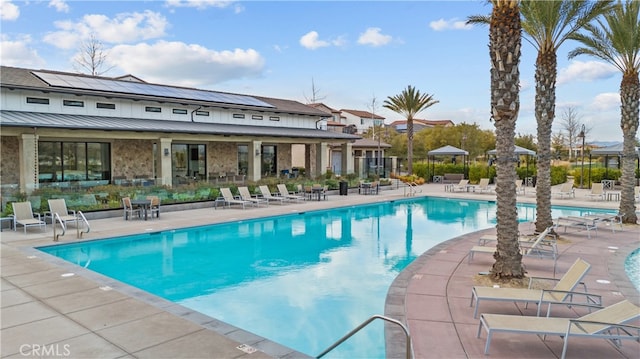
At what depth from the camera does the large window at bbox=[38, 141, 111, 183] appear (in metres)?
20.5

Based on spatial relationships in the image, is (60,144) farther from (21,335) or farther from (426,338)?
(426,338)

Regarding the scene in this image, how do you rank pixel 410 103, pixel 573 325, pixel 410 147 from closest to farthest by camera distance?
pixel 573 325 → pixel 410 147 → pixel 410 103

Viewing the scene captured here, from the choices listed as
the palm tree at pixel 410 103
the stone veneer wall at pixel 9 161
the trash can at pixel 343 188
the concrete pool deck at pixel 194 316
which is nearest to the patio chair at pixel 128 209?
the concrete pool deck at pixel 194 316

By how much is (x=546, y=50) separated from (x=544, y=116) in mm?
1798

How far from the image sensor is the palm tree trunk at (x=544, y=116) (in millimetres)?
12160

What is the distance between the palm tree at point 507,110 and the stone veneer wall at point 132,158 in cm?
1965

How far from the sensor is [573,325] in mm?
5230

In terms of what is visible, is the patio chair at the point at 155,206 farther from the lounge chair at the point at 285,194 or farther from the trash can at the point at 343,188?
the trash can at the point at 343,188

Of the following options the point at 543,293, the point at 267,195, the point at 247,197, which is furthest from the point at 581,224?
the point at 247,197

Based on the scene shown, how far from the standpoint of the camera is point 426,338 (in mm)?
5555

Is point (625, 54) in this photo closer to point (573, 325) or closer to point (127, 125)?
point (573, 325)

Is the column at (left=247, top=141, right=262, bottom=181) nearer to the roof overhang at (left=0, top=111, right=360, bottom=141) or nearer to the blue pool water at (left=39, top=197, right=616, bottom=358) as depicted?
the roof overhang at (left=0, top=111, right=360, bottom=141)

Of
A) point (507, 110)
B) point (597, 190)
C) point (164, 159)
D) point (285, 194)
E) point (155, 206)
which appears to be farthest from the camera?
point (597, 190)

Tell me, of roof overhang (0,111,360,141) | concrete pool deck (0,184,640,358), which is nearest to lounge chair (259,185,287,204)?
roof overhang (0,111,360,141)
